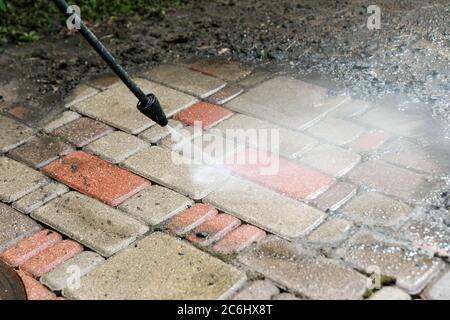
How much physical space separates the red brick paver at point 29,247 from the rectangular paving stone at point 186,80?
49.8 inches

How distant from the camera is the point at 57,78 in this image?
3.86 m

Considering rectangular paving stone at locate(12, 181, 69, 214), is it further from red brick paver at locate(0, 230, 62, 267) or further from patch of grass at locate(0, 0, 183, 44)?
patch of grass at locate(0, 0, 183, 44)

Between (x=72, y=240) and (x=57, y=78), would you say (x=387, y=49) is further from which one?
(x=72, y=240)

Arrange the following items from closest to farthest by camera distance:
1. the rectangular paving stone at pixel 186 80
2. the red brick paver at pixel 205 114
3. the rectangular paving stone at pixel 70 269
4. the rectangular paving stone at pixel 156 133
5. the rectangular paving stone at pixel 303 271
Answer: the rectangular paving stone at pixel 303 271, the rectangular paving stone at pixel 70 269, the rectangular paving stone at pixel 156 133, the red brick paver at pixel 205 114, the rectangular paving stone at pixel 186 80

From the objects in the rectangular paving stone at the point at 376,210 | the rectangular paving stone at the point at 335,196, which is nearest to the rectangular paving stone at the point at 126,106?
the rectangular paving stone at the point at 335,196

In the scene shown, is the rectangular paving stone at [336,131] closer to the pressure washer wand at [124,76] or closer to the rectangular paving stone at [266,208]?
the rectangular paving stone at [266,208]

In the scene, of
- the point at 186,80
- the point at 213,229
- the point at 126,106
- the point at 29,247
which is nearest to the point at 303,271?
the point at 213,229

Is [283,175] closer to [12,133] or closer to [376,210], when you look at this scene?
[376,210]

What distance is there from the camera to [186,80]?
3.71m

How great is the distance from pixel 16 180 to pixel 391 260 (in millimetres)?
1704

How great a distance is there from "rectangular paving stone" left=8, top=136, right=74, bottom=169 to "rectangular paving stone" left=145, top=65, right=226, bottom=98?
0.76 metres

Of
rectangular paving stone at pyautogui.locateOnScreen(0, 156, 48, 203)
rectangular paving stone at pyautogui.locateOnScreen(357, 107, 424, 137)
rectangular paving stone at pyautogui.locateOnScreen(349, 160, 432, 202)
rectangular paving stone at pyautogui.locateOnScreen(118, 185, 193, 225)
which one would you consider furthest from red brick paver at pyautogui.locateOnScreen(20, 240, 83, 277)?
rectangular paving stone at pyautogui.locateOnScreen(357, 107, 424, 137)

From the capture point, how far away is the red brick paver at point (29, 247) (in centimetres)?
251

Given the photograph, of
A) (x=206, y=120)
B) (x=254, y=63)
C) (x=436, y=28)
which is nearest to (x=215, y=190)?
(x=206, y=120)
